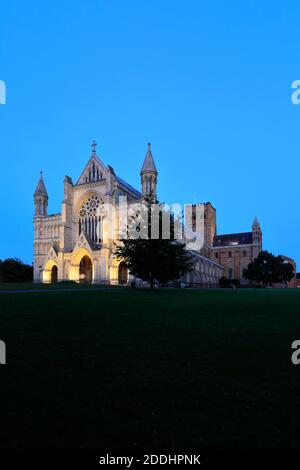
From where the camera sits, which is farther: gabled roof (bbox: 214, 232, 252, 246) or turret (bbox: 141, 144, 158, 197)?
gabled roof (bbox: 214, 232, 252, 246)

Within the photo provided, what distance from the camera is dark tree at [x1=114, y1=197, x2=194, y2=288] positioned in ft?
83.8

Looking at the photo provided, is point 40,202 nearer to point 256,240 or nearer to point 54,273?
point 54,273

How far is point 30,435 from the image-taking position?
3.44 meters

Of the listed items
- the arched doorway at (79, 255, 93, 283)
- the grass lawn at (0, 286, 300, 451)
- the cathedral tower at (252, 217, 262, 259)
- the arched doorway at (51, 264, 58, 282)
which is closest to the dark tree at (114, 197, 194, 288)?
the grass lawn at (0, 286, 300, 451)

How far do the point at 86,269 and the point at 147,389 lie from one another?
49021 millimetres

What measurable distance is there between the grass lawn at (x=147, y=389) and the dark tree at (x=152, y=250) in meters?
16.9

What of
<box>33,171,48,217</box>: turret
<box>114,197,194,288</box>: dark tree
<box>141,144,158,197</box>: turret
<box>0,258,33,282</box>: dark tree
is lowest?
<box>0,258,33,282</box>: dark tree

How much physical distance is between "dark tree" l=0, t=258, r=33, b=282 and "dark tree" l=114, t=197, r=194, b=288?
42885 mm

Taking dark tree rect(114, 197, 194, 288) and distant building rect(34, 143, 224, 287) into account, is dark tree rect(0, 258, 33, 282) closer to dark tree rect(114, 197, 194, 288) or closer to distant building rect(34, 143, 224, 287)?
distant building rect(34, 143, 224, 287)

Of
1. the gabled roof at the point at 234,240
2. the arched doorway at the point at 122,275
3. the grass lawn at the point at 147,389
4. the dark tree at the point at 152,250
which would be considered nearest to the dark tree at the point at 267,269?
the arched doorway at the point at 122,275

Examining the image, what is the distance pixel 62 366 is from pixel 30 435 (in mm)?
2126

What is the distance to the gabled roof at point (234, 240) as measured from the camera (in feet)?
336
